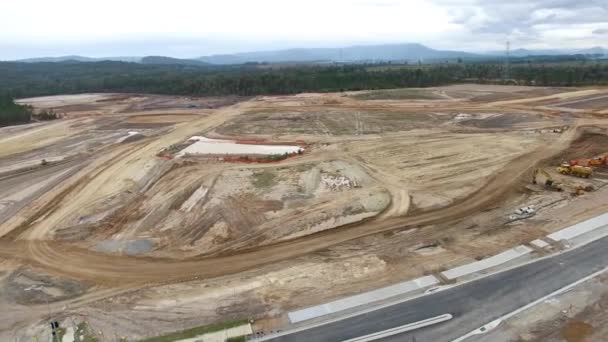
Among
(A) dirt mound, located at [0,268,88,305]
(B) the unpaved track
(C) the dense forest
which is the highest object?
(C) the dense forest

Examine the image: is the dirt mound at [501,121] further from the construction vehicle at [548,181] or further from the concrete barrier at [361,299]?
the concrete barrier at [361,299]

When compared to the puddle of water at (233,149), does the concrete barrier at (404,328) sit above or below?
below

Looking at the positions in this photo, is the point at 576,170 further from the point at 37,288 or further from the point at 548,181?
the point at 37,288

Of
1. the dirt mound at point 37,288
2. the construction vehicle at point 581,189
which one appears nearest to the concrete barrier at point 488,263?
the construction vehicle at point 581,189

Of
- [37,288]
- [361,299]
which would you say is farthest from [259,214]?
[37,288]

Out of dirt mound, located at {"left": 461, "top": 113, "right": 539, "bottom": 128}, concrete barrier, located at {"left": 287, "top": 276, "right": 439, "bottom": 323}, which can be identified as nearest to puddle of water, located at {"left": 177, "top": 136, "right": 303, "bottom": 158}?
dirt mound, located at {"left": 461, "top": 113, "right": 539, "bottom": 128}

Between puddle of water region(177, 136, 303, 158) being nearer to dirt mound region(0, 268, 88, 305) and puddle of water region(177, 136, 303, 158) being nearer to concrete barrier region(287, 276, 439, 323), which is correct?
dirt mound region(0, 268, 88, 305)
